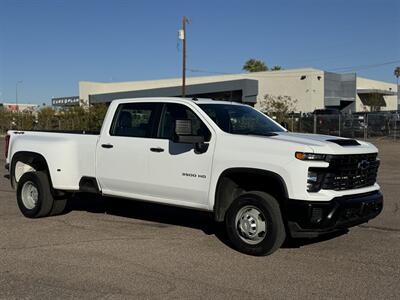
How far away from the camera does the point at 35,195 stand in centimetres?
865

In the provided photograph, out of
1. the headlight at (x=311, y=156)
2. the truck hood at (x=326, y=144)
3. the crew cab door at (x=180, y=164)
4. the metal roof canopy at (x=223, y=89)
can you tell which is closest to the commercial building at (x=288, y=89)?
the metal roof canopy at (x=223, y=89)

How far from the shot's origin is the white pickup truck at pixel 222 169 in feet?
19.4

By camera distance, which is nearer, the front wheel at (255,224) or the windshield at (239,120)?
the front wheel at (255,224)

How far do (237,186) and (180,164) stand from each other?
806 millimetres

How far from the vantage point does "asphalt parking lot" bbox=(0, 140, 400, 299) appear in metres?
5.03

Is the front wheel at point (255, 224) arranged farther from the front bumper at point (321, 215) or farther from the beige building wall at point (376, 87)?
the beige building wall at point (376, 87)

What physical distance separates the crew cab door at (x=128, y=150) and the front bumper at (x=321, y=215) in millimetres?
2216

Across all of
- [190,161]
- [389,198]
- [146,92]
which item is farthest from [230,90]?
[190,161]

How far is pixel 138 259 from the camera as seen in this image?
6105 mm

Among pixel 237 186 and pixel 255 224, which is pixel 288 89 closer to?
pixel 237 186

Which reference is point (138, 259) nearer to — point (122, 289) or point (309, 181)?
point (122, 289)

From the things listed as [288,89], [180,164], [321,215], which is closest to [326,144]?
[321,215]

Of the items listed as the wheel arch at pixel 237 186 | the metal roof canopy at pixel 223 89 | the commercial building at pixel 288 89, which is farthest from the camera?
the metal roof canopy at pixel 223 89

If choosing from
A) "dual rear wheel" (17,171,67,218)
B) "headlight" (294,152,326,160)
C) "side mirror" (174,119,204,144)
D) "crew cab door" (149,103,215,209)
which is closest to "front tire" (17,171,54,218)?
"dual rear wheel" (17,171,67,218)
